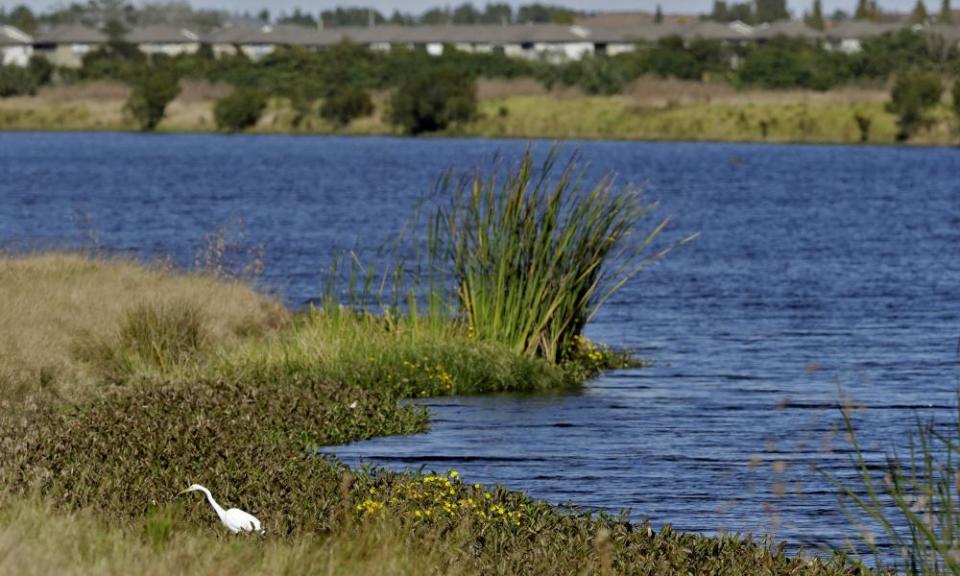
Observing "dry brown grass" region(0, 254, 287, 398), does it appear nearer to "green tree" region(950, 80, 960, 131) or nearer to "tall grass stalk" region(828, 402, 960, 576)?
"tall grass stalk" region(828, 402, 960, 576)

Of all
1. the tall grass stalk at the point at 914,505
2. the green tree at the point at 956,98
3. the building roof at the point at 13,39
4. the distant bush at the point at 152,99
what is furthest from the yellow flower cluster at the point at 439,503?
the building roof at the point at 13,39

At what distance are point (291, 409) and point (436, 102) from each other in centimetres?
9418

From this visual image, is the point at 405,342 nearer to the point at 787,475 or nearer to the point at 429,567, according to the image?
the point at 787,475

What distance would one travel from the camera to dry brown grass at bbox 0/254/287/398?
18.0 m

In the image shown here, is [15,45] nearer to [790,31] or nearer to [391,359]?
[790,31]

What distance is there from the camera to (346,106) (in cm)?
11544

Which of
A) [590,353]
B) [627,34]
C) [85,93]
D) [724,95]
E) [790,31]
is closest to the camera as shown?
[590,353]

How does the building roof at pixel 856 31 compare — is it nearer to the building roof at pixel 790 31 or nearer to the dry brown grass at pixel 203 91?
the building roof at pixel 790 31

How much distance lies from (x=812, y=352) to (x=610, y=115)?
83347 mm

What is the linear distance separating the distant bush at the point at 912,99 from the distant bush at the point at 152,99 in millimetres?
49910

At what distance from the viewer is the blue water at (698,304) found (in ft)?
53.1

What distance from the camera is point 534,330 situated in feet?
68.5

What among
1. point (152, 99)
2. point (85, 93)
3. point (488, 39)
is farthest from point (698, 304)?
point (488, 39)

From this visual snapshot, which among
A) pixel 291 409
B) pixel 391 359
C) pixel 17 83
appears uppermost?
pixel 291 409
